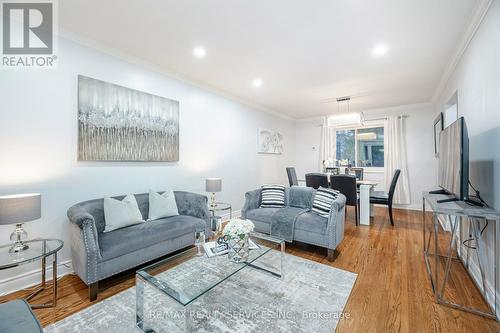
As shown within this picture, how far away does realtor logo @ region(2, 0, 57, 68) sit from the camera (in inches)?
80.7

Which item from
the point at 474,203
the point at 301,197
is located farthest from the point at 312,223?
the point at 474,203

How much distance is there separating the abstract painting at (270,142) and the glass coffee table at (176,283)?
3680 millimetres

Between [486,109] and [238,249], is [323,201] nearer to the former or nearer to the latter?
[238,249]

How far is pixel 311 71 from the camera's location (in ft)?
11.2

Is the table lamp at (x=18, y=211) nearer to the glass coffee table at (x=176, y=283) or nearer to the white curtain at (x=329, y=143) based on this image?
the glass coffee table at (x=176, y=283)

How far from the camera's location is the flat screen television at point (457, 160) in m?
1.94

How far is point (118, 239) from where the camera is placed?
215cm

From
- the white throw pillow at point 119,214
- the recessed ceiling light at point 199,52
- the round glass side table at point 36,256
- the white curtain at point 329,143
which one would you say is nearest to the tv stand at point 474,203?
the recessed ceiling light at point 199,52

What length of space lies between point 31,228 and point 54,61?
5.80ft

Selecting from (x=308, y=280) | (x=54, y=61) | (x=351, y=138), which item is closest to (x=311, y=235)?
(x=308, y=280)

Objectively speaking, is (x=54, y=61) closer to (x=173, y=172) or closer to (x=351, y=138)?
(x=173, y=172)

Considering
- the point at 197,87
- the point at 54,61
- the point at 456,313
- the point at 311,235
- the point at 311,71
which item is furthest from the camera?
the point at 197,87

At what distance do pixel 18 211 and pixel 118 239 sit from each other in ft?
2.58

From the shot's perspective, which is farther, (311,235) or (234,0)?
(311,235)
